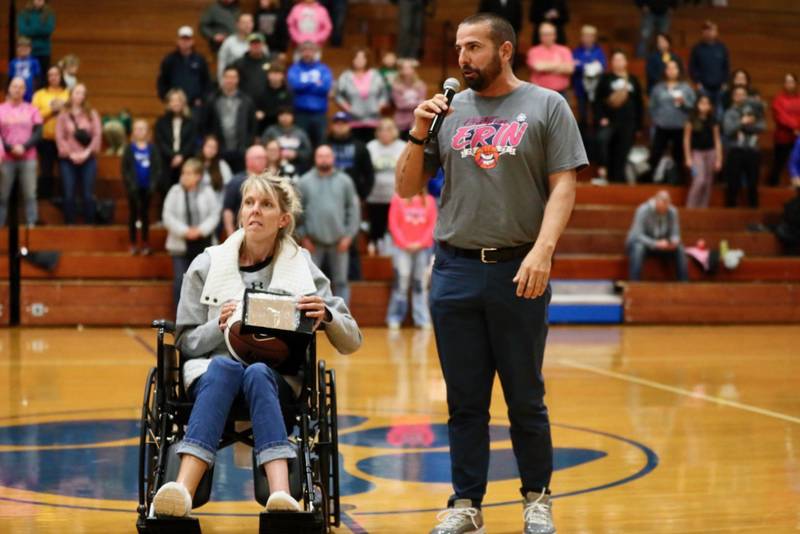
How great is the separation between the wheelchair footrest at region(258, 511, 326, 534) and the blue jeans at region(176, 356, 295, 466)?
0.73ft

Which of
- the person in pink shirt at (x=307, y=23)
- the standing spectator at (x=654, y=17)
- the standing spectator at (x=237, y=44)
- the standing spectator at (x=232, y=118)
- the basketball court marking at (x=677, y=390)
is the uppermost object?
the standing spectator at (x=654, y=17)

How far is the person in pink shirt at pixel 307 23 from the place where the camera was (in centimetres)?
1497

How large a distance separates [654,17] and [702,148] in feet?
9.57

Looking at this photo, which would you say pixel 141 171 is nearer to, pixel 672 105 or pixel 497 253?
pixel 672 105

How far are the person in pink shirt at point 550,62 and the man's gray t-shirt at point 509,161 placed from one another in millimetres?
10985

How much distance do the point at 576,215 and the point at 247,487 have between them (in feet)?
33.3

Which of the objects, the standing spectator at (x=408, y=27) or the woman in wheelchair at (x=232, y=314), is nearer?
the woman in wheelchair at (x=232, y=314)

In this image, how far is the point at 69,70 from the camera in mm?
14180

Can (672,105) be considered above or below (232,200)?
above

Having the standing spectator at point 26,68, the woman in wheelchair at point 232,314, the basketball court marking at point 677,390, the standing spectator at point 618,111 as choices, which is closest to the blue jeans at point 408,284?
the basketball court marking at point 677,390

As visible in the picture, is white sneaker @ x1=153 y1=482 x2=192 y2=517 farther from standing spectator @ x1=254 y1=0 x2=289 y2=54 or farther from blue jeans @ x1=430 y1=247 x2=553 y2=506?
standing spectator @ x1=254 y1=0 x2=289 y2=54

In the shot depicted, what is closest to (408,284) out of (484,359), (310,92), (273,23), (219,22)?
(310,92)

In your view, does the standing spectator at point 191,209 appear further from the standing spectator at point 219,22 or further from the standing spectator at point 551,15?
the standing spectator at point 551,15

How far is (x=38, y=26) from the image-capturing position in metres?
14.6
